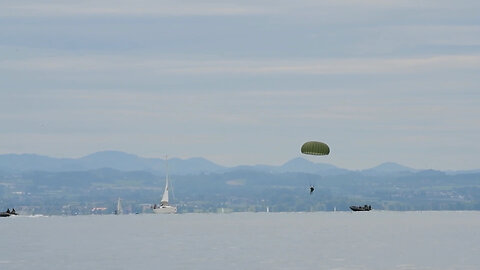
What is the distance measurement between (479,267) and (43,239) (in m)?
92.5

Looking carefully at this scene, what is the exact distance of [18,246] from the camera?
533ft

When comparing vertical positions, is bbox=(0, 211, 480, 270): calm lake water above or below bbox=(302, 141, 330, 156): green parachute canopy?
Answer: below

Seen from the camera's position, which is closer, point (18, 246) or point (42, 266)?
point (42, 266)

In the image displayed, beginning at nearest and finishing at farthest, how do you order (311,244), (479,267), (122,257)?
(479,267) < (122,257) < (311,244)

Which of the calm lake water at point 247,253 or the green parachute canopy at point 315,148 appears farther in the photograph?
the green parachute canopy at point 315,148

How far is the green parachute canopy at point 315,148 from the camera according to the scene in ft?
611

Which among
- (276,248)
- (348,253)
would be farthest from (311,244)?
(348,253)

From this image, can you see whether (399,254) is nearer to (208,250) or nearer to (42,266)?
(208,250)

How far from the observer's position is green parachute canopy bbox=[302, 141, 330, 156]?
611 ft

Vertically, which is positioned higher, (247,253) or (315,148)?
(315,148)

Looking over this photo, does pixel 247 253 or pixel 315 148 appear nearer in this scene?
pixel 247 253

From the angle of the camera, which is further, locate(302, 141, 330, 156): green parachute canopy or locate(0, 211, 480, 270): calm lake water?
locate(302, 141, 330, 156): green parachute canopy

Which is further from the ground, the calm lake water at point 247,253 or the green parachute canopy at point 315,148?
the green parachute canopy at point 315,148

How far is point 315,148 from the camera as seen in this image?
190 meters
